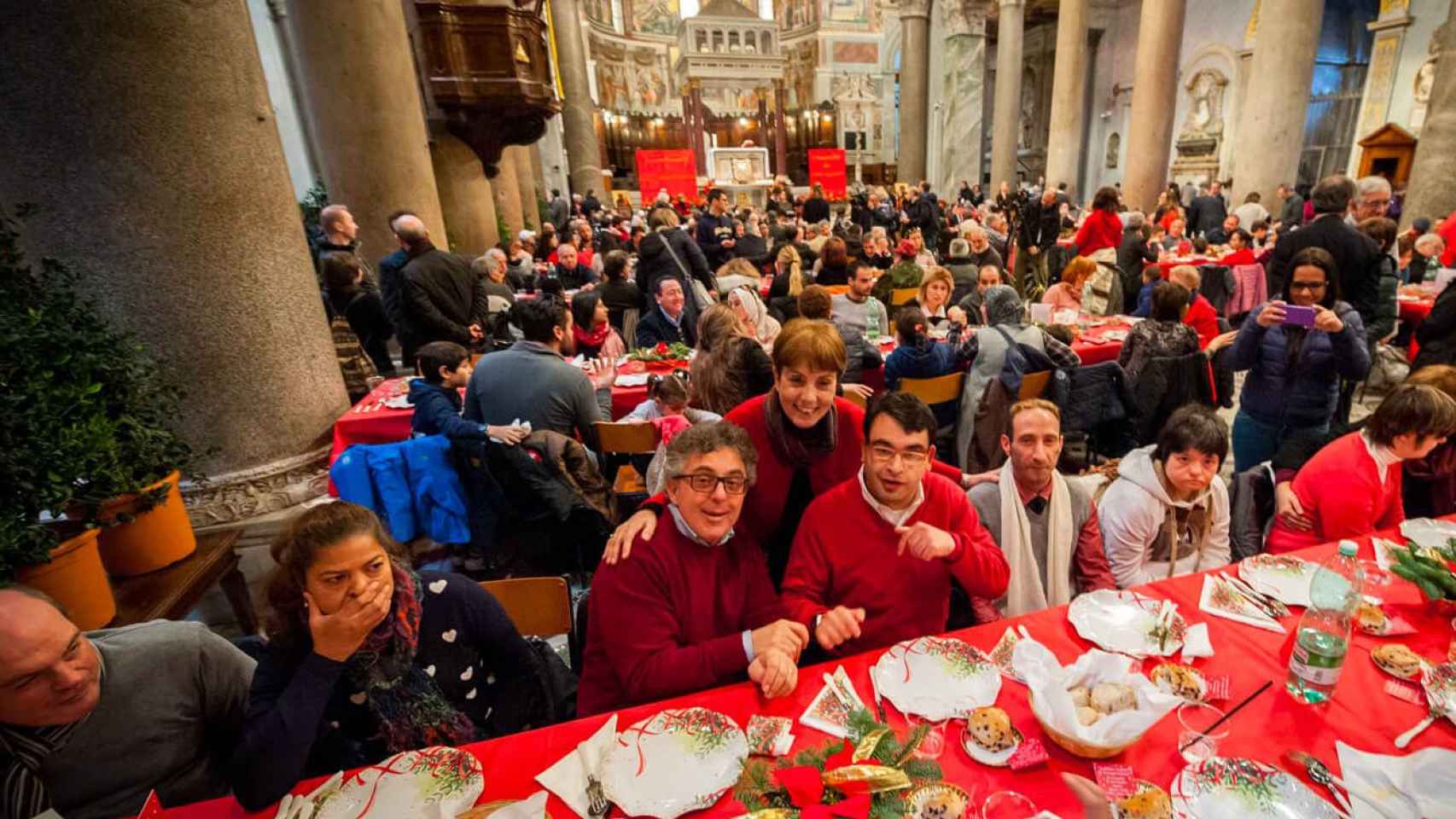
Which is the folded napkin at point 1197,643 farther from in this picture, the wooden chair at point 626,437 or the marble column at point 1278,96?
the marble column at point 1278,96

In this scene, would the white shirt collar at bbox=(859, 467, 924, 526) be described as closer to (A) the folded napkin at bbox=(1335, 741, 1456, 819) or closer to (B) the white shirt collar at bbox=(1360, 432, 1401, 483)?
(A) the folded napkin at bbox=(1335, 741, 1456, 819)

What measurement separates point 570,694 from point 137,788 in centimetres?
102

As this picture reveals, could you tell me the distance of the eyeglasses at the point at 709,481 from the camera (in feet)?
5.67

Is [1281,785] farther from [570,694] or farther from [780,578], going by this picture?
[570,694]

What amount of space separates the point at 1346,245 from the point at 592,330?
5236mm

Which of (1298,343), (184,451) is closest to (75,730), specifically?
(184,451)

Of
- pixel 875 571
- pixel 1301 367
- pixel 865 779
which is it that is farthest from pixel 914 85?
pixel 865 779

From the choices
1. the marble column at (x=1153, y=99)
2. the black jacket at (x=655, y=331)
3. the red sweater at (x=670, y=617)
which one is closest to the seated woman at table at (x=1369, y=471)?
the red sweater at (x=670, y=617)

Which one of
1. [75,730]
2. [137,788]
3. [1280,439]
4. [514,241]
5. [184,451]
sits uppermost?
[514,241]

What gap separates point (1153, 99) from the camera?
10852 mm

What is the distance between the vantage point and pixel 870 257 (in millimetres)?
7844

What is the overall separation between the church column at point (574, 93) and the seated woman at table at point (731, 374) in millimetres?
15653

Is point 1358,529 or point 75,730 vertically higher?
point 75,730

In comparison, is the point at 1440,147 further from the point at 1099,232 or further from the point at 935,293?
the point at 935,293
